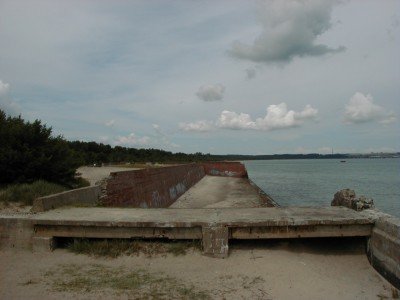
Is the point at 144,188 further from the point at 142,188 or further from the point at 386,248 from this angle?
the point at 386,248

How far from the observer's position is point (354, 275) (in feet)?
21.5

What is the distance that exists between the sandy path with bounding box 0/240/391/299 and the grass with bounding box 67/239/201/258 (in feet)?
0.47

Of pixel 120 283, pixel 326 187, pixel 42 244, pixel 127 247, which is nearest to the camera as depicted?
pixel 120 283

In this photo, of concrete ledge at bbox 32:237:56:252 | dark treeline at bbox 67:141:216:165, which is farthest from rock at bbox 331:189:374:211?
dark treeline at bbox 67:141:216:165

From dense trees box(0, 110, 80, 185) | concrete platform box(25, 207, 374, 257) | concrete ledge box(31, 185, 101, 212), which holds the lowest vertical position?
concrete platform box(25, 207, 374, 257)

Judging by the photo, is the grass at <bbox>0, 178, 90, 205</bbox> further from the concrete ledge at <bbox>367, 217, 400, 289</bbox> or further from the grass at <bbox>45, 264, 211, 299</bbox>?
the concrete ledge at <bbox>367, 217, 400, 289</bbox>

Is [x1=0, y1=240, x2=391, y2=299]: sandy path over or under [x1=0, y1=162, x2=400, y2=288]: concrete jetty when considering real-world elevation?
under

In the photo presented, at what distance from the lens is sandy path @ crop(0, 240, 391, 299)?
18.8 feet

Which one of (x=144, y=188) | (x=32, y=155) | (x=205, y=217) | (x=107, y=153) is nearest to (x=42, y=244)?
(x=205, y=217)

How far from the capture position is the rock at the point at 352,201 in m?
7.98

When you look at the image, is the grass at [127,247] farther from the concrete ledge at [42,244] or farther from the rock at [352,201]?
the rock at [352,201]

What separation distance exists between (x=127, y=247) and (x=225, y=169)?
4556cm

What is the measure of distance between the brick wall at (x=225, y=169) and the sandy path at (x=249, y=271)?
43079mm

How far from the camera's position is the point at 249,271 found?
21.2 ft
